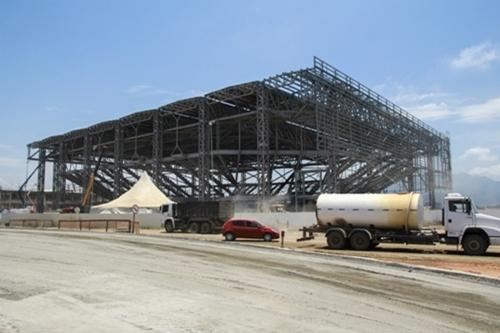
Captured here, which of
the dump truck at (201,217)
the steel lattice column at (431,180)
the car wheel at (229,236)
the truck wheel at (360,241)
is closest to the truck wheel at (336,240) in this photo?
the truck wheel at (360,241)

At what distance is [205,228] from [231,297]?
29847mm

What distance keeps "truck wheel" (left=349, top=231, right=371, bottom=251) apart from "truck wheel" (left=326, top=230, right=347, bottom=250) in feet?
1.39

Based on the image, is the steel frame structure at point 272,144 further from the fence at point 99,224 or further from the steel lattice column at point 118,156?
the fence at point 99,224

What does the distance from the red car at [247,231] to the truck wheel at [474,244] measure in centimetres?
1242

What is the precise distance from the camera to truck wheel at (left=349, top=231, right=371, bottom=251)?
25.4 meters

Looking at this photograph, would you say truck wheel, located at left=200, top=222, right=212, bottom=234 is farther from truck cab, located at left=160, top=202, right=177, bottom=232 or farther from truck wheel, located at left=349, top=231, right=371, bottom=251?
truck wheel, located at left=349, top=231, right=371, bottom=251

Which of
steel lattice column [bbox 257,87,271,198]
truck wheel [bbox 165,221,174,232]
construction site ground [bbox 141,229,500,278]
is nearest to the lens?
construction site ground [bbox 141,229,500,278]

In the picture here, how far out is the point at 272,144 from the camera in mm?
70938

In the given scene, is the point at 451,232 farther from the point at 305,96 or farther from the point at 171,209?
the point at 305,96

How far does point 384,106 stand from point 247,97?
1897 cm

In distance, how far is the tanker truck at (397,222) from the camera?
2328cm

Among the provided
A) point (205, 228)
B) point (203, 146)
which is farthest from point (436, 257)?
point (203, 146)

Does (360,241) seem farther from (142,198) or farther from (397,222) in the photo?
(142,198)

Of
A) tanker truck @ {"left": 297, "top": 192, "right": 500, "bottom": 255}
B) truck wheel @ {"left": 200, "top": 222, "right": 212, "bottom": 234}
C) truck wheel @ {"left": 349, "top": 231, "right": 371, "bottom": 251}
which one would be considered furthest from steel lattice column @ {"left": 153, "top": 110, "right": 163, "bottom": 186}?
truck wheel @ {"left": 349, "top": 231, "right": 371, "bottom": 251}
